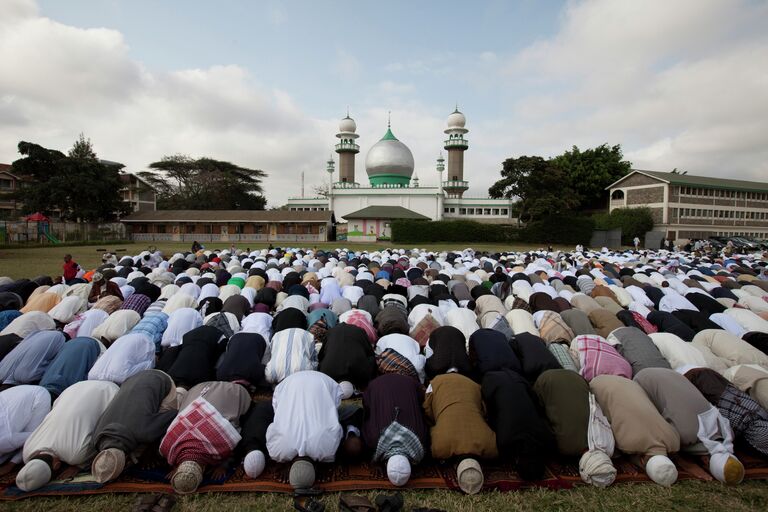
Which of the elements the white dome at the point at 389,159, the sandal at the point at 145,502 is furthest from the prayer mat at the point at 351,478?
the white dome at the point at 389,159

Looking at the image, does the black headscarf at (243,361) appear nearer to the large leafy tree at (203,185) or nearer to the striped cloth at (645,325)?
the striped cloth at (645,325)

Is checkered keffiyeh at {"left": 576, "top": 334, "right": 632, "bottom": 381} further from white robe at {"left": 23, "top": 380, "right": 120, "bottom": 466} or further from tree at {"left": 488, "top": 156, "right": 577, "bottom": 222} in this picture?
tree at {"left": 488, "top": 156, "right": 577, "bottom": 222}

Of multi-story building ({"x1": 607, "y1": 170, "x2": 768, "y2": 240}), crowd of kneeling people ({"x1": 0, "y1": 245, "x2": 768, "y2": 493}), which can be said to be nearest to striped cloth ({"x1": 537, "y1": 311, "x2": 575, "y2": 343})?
crowd of kneeling people ({"x1": 0, "y1": 245, "x2": 768, "y2": 493})

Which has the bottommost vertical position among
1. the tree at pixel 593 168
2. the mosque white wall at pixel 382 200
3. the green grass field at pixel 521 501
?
the green grass field at pixel 521 501

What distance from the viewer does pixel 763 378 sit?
13.5 ft

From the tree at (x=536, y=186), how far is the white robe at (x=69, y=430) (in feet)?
106

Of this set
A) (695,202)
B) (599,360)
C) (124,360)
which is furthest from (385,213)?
(124,360)

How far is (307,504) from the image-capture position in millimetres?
3203

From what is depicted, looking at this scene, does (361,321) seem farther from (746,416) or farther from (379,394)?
(746,416)

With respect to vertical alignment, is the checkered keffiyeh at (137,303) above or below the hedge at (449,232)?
below

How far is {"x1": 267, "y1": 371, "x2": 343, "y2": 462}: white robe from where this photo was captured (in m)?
3.39

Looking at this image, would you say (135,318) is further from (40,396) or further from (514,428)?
(514,428)

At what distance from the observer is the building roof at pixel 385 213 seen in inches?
1390

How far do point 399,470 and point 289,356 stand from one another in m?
2.12
